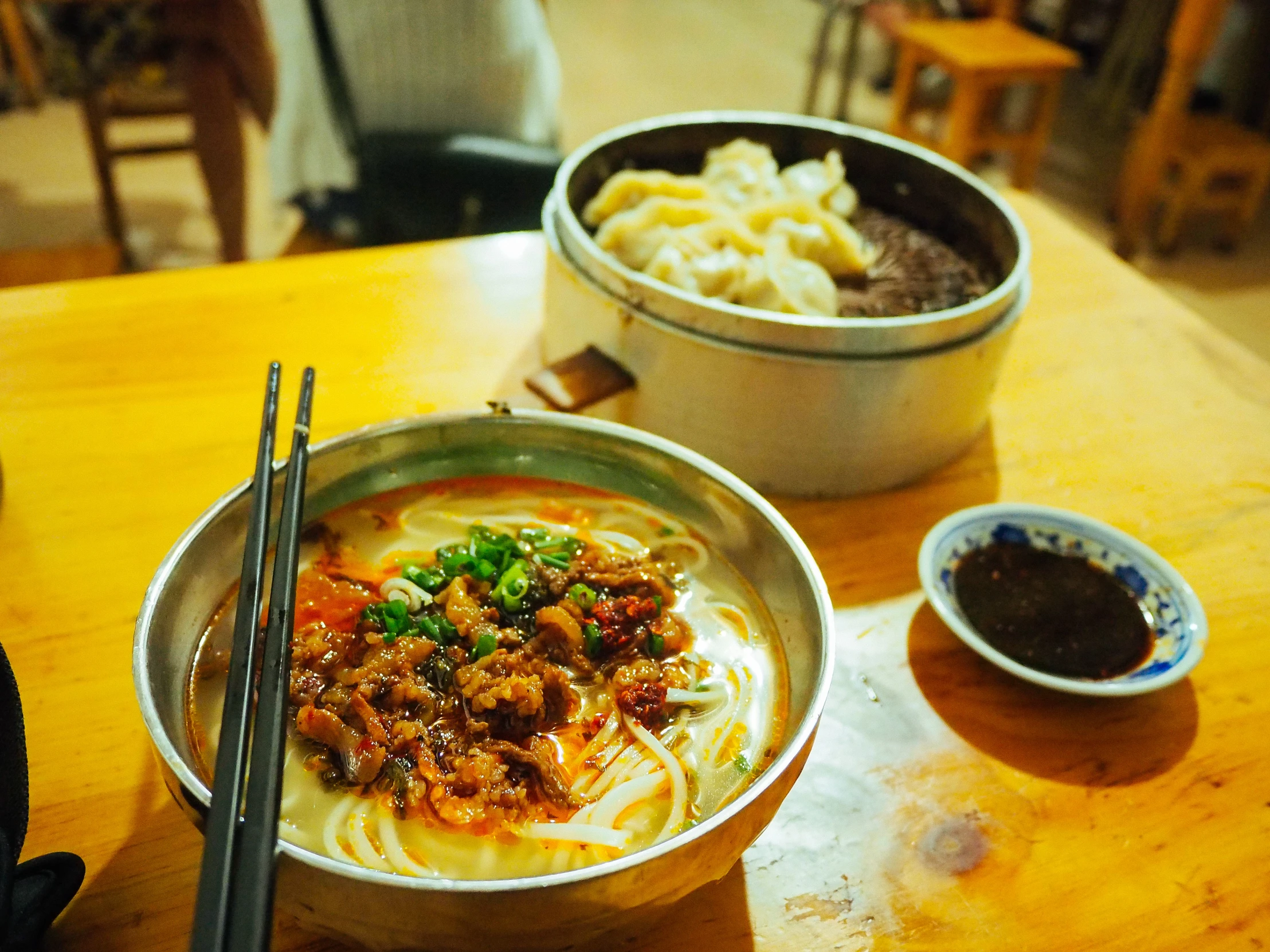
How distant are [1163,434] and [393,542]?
1.40 meters

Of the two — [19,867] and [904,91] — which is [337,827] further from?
[904,91]

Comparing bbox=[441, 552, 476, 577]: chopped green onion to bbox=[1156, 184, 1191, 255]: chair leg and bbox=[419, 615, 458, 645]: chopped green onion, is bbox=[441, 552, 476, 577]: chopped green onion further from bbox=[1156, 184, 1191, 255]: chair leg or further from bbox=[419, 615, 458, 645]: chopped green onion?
bbox=[1156, 184, 1191, 255]: chair leg

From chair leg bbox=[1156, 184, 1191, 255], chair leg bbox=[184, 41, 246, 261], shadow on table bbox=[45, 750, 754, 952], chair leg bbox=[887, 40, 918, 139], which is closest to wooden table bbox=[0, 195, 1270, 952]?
shadow on table bbox=[45, 750, 754, 952]

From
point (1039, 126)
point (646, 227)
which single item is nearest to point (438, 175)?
point (646, 227)

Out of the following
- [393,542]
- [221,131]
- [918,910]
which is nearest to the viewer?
[918,910]

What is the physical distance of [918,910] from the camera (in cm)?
96

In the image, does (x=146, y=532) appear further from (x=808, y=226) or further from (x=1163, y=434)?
(x=1163, y=434)

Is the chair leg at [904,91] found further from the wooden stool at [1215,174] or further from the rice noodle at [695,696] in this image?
the rice noodle at [695,696]

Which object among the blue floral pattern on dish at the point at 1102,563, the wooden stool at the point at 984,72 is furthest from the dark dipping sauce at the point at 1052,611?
the wooden stool at the point at 984,72

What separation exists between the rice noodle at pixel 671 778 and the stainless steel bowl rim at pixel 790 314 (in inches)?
24.6

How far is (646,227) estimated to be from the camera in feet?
5.45

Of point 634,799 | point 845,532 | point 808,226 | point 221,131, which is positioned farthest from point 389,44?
point 634,799

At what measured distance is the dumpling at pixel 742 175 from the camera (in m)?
1.81

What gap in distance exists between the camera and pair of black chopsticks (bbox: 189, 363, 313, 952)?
1.94 feet
